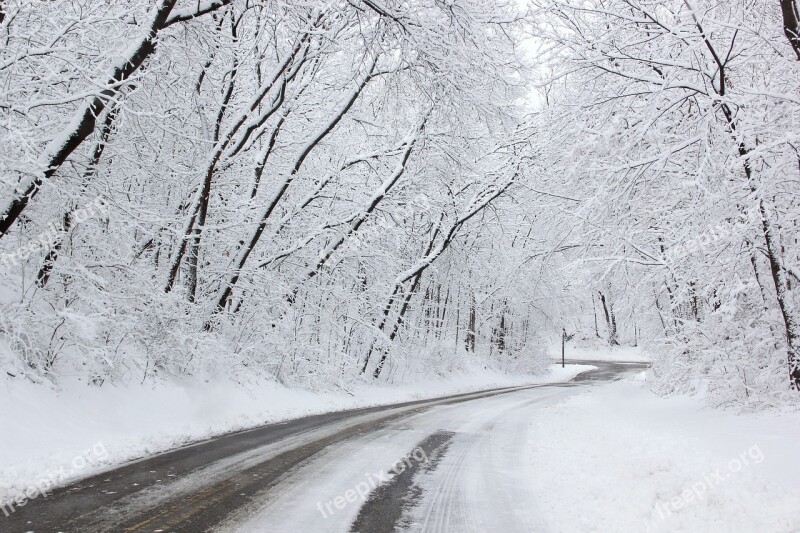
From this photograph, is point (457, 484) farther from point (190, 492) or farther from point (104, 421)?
point (104, 421)

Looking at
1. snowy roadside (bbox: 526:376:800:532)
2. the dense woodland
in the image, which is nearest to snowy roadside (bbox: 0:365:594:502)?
the dense woodland

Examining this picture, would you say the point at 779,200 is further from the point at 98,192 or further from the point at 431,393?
the point at 431,393

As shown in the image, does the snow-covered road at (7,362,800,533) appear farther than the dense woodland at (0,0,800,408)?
No

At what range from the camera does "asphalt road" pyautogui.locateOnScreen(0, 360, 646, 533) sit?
15.5ft

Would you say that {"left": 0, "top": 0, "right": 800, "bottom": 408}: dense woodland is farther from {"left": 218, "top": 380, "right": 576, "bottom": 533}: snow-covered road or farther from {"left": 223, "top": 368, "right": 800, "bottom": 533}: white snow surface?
{"left": 218, "top": 380, "right": 576, "bottom": 533}: snow-covered road

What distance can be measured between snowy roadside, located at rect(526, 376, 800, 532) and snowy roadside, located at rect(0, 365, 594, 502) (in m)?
5.58

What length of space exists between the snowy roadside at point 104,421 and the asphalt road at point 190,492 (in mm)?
521

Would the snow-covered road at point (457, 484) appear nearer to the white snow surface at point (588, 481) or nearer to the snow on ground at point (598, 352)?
the white snow surface at point (588, 481)

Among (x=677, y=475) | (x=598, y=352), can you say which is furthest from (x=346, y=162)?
(x=598, y=352)

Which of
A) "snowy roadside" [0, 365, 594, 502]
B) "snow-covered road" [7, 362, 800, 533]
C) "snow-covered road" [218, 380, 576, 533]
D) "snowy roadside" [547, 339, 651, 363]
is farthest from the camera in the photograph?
"snowy roadside" [547, 339, 651, 363]

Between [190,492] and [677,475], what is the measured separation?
17.1 feet

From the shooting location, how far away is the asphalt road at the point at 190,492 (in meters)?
4.74

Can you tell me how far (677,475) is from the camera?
5.87 m

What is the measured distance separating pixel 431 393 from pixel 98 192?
53.8 feet
